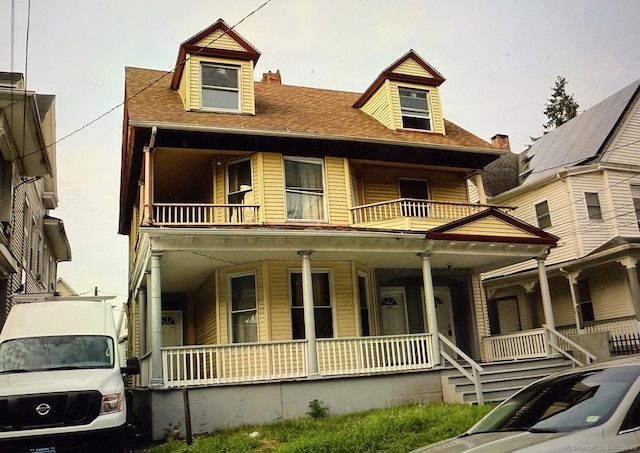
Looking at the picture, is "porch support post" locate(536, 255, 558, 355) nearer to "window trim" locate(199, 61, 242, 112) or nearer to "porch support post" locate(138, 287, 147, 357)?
"window trim" locate(199, 61, 242, 112)

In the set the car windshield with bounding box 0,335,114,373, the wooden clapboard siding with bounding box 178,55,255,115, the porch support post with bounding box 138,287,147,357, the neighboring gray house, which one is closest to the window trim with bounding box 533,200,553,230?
the wooden clapboard siding with bounding box 178,55,255,115

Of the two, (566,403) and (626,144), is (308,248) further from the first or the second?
(626,144)

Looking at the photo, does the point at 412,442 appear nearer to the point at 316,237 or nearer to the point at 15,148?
the point at 316,237

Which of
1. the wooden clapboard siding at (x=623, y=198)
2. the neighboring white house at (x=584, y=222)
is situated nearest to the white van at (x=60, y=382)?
the neighboring white house at (x=584, y=222)

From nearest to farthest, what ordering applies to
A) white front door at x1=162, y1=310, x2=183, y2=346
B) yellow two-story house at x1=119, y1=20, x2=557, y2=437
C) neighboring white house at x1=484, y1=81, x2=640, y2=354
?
yellow two-story house at x1=119, y1=20, x2=557, y2=437
white front door at x1=162, y1=310, x2=183, y2=346
neighboring white house at x1=484, y1=81, x2=640, y2=354

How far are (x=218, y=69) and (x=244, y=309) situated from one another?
630cm

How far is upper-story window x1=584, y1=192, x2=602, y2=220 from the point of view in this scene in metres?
22.9

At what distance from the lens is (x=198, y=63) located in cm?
1598

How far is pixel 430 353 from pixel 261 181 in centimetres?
578

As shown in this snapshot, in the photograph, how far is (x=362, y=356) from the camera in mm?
13914

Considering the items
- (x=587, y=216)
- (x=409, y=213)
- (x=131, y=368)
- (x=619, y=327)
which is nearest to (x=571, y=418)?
(x=131, y=368)

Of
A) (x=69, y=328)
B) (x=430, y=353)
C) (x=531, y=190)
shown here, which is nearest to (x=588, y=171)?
(x=531, y=190)

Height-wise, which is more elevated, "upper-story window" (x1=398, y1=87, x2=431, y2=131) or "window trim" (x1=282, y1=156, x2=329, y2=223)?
"upper-story window" (x1=398, y1=87, x2=431, y2=131)

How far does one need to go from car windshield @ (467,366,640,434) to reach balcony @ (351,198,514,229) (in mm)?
9130
